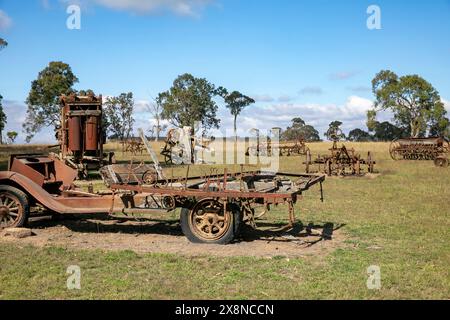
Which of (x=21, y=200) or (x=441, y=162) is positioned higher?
(x=441, y=162)

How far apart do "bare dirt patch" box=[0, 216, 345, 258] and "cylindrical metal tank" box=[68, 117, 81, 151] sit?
23.7 feet

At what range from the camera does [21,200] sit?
27.7ft

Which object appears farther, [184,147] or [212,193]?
[184,147]

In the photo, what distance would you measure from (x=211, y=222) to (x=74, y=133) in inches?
404

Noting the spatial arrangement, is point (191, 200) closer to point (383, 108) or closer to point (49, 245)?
point (49, 245)

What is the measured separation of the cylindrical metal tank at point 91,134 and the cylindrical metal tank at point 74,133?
0.28 m

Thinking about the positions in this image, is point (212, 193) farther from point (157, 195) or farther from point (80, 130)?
point (80, 130)

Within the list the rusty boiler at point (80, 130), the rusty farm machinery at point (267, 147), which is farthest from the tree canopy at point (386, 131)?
the rusty boiler at point (80, 130)

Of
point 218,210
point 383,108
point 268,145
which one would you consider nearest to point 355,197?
point 218,210

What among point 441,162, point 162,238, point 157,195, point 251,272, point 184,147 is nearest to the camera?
point 251,272

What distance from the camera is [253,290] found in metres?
5.61

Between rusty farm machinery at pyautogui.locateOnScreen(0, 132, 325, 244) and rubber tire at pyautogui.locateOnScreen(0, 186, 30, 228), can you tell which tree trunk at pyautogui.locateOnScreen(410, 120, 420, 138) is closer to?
rusty farm machinery at pyautogui.locateOnScreen(0, 132, 325, 244)

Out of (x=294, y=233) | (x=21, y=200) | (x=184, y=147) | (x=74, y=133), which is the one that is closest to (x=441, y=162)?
(x=184, y=147)

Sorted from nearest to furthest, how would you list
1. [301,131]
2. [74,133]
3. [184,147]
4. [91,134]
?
[74,133]
[91,134]
[184,147]
[301,131]
